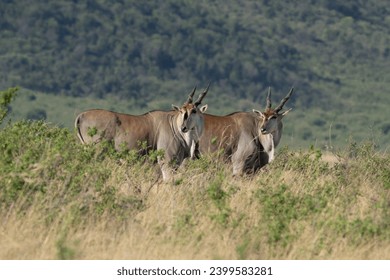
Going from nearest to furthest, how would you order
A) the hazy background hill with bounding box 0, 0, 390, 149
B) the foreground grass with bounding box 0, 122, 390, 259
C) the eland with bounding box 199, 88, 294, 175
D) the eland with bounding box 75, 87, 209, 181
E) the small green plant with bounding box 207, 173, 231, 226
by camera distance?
the foreground grass with bounding box 0, 122, 390, 259
the small green plant with bounding box 207, 173, 231, 226
the eland with bounding box 75, 87, 209, 181
the eland with bounding box 199, 88, 294, 175
the hazy background hill with bounding box 0, 0, 390, 149

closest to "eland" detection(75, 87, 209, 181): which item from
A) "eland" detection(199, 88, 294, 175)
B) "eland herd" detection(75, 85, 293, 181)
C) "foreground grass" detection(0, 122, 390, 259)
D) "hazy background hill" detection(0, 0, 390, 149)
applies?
"eland herd" detection(75, 85, 293, 181)

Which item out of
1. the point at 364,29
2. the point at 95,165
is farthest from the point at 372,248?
the point at 364,29

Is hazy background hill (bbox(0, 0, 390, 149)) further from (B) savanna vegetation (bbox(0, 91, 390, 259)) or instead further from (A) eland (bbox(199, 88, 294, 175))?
(B) savanna vegetation (bbox(0, 91, 390, 259))

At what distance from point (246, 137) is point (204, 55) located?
67.6 meters

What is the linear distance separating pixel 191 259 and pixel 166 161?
18.3 ft

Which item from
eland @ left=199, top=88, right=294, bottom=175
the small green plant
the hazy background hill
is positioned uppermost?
the small green plant

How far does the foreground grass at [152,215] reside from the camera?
7.88 m

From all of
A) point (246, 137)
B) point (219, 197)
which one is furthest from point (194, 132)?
point (219, 197)

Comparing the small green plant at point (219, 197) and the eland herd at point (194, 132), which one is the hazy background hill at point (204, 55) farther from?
the small green plant at point (219, 197)

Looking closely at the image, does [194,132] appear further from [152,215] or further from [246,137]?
[152,215]

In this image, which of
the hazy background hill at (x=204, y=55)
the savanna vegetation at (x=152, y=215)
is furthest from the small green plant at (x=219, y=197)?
the hazy background hill at (x=204, y=55)

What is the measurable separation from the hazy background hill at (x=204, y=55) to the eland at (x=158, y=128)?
165 feet

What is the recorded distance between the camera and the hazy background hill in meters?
71.0

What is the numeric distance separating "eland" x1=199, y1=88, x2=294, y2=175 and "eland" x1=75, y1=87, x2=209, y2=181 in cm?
21
